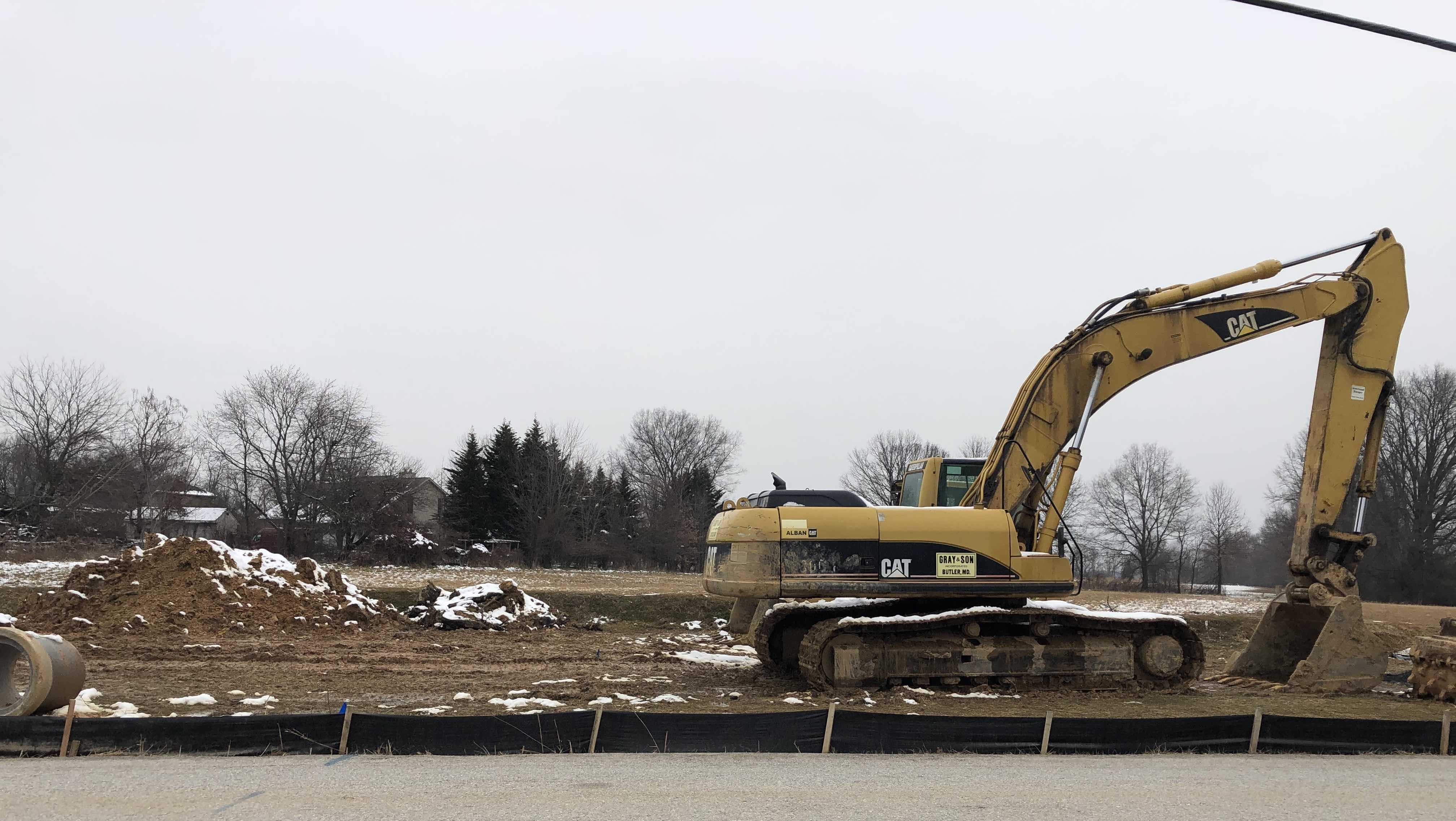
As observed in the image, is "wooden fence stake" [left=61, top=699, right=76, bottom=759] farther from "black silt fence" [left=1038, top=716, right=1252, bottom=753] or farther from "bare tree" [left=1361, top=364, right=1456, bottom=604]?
"bare tree" [left=1361, top=364, right=1456, bottom=604]

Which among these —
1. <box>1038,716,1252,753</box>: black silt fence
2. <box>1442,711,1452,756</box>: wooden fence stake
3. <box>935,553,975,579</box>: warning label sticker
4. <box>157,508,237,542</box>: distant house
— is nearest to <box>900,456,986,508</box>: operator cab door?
<box>935,553,975,579</box>: warning label sticker

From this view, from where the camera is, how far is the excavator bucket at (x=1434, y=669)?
11.4 metres

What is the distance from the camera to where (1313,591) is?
1185 cm

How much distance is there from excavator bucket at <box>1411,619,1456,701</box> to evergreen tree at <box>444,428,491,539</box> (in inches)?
1849

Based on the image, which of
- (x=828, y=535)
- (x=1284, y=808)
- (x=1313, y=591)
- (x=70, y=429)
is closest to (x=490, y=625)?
(x=828, y=535)

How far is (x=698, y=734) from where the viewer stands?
8125mm

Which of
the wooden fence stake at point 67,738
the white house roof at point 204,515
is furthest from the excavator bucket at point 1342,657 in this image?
the white house roof at point 204,515

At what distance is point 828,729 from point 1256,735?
150 inches

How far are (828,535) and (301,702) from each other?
5.87m

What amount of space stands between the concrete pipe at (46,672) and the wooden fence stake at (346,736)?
110 inches

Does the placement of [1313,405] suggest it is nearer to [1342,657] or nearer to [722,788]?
[1342,657]

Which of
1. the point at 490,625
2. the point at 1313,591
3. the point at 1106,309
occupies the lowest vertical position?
the point at 490,625

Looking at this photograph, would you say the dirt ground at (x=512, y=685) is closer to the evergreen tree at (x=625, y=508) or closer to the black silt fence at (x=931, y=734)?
the black silt fence at (x=931, y=734)

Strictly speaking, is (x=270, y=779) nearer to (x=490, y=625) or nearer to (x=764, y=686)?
(x=764, y=686)
